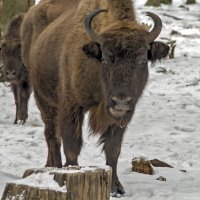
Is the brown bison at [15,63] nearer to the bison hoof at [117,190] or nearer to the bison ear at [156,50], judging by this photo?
the bison hoof at [117,190]

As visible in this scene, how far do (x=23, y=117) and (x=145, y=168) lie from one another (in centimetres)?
380

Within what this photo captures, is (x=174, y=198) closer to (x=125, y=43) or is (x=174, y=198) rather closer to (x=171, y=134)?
(x=125, y=43)

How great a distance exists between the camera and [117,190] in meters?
5.61

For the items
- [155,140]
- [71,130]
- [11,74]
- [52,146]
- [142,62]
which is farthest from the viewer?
[11,74]

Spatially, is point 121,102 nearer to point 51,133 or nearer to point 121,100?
point 121,100

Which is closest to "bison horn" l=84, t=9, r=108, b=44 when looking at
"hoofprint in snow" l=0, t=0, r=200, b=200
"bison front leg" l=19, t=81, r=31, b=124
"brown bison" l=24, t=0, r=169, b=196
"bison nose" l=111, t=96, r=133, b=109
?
"brown bison" l=24, t=0, r=169, b=196

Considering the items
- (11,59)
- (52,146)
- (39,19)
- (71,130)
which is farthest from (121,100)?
(11,59)

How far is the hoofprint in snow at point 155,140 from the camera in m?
5.87

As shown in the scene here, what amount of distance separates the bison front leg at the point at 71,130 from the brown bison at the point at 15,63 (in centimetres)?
437

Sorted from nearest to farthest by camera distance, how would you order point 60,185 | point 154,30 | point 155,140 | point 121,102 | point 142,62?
point 60,185
point 121,102
point 142,62
point 154,30
point 155,140

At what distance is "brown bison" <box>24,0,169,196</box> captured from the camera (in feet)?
16.5

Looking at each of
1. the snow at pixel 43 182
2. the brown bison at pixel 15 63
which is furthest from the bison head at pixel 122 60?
the brown bison at pixel 15 63

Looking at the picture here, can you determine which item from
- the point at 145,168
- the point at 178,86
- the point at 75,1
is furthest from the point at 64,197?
the point at 178,86

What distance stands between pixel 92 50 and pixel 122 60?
383 mm
